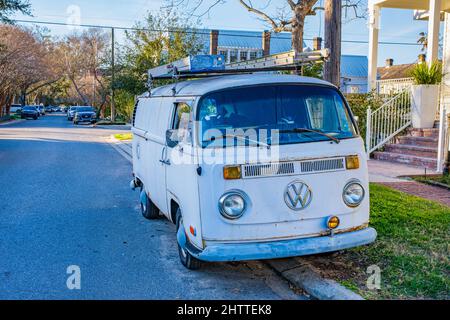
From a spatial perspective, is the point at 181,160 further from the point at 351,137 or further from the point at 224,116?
the point at 351,137

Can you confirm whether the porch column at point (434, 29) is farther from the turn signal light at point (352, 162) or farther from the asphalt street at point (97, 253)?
the turn signal light at point (352, 162)

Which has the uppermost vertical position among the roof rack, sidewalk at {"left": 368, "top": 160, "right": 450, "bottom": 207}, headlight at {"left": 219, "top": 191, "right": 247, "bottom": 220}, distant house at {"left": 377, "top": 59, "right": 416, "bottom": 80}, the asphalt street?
distant house at {"left": 377, "top": 59, "right": 416, "bottom": 80}

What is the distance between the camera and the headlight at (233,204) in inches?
180

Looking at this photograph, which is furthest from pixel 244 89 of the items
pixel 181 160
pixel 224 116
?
pixel 181 160

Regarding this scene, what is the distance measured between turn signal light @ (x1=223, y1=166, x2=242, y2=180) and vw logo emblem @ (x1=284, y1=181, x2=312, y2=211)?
516 millimetres

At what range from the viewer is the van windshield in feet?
16.4

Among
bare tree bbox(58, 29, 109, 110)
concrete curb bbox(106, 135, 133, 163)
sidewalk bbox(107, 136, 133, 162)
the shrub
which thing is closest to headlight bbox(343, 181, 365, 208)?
the shrub

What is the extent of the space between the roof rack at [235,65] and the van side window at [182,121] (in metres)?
1.30

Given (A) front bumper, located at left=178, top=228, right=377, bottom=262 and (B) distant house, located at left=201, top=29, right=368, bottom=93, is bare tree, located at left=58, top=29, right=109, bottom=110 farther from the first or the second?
(A) front bumper, located at left=178, top=228, right=377, bottom=262

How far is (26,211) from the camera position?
27.3 ft

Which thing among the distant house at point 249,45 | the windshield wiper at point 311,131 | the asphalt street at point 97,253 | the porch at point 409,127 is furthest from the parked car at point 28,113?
the windshield wiper at point 311,131

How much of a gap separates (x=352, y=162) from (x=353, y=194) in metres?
0.33

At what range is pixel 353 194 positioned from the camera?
4973 mm
